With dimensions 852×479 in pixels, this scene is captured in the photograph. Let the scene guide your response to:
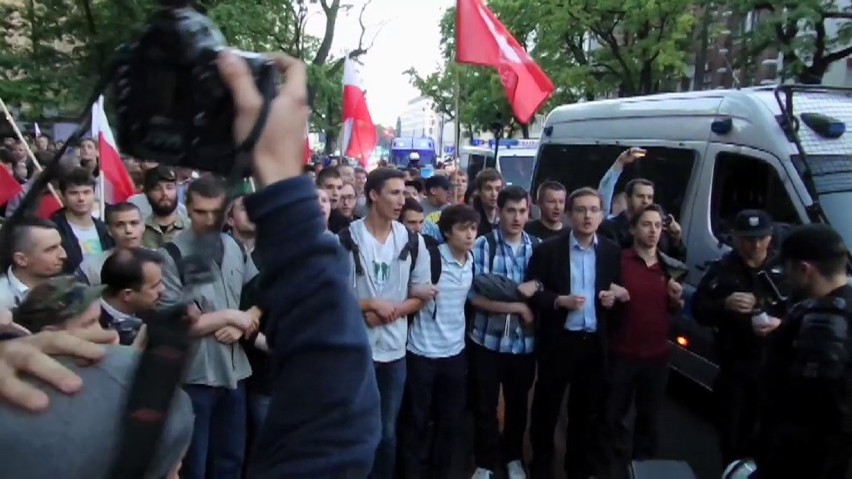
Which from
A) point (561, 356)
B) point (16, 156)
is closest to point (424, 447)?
point (561, 356)

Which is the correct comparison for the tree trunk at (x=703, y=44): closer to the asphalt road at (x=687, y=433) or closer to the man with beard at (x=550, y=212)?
the asphalt road at (x=687, y=433)

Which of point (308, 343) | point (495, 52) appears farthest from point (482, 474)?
point (308, 343)

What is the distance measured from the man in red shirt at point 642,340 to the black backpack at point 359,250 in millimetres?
1262

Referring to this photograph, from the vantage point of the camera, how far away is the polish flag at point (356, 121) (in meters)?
10.2

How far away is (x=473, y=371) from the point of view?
5.15 m

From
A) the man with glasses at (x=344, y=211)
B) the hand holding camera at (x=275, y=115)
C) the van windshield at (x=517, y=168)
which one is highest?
the hand holding camera at (x=275, y=115)

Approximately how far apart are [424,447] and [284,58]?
4.27 meters

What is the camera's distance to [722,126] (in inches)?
255

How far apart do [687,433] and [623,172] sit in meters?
2.79

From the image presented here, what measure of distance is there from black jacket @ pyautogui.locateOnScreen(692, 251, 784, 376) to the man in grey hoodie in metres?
1.60

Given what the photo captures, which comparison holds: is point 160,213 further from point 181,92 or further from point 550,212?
point 181,92

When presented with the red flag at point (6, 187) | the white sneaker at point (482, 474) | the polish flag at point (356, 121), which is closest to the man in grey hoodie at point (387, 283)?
the white sneaker at point (482, 474)

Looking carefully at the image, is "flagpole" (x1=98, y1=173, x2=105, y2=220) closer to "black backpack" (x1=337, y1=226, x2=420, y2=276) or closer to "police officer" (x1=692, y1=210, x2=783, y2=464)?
"black backpack" (x1=337, y1=226, x2=420, y2=276)

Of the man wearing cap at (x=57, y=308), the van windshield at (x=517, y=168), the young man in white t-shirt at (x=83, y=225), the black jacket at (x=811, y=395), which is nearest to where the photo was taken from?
the man wearing cap at (x=57, y=308)
